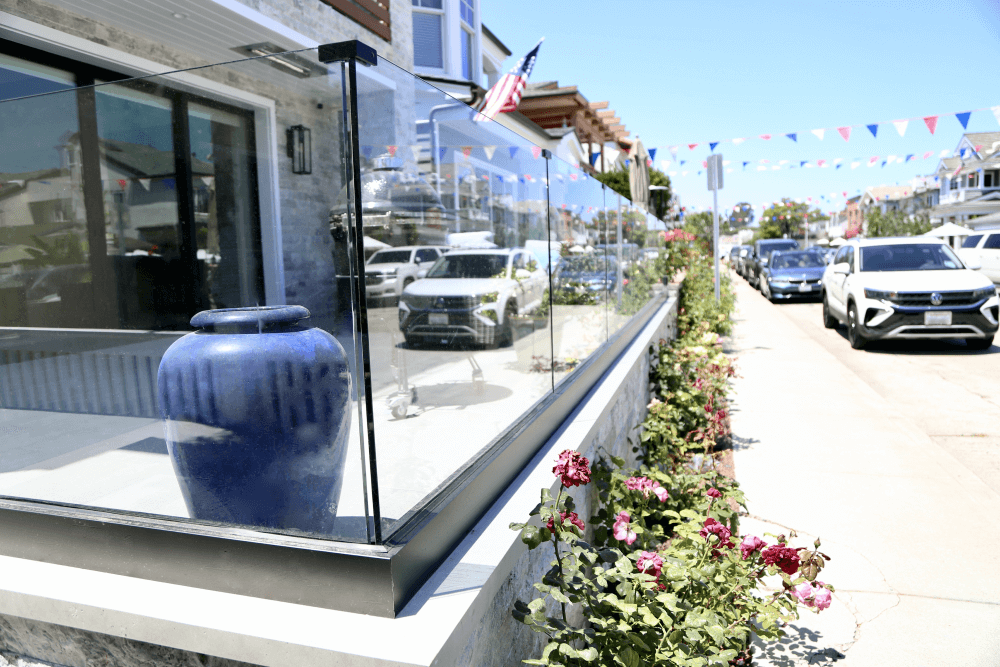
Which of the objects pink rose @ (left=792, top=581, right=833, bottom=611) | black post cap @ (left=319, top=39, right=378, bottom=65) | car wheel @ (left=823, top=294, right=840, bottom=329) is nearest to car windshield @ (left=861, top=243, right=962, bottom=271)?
car wheel @ (left=823, top=294, right=840, bottom=329)

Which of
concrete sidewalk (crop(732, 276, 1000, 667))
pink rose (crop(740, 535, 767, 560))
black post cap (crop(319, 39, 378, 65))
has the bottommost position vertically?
concrete sidewalk (crop(732, 276, 1000, 667))

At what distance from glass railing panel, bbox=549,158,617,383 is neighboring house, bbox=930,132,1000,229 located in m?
53.0

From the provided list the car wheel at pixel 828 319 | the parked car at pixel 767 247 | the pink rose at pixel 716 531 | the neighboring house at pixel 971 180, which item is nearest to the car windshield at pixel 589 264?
the pink rose at pixel 716 531

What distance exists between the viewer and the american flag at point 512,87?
12.1 metres

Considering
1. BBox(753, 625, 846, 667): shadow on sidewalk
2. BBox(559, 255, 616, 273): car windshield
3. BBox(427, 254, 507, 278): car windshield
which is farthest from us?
BBox(559, 255, 616, 273): car windshield

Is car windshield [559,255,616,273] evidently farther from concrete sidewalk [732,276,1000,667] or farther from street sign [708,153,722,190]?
street sign [708,153,722,190]

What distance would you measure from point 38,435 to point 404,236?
5.58 feet

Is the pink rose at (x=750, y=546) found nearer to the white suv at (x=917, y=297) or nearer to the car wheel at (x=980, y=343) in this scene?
the white suv at (x=917, y=297)

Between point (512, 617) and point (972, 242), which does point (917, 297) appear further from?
point (972, 242)

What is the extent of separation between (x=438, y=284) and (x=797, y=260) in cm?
1883

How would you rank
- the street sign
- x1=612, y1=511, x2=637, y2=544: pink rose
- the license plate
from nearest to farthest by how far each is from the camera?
x1=612, y1=511, x2=637, y2=544: pink rose, the license plate, the street sign

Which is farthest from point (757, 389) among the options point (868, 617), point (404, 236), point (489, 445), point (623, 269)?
point (404, 236)

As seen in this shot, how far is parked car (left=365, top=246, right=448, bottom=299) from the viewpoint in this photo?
5.86ft

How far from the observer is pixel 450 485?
226 cm
